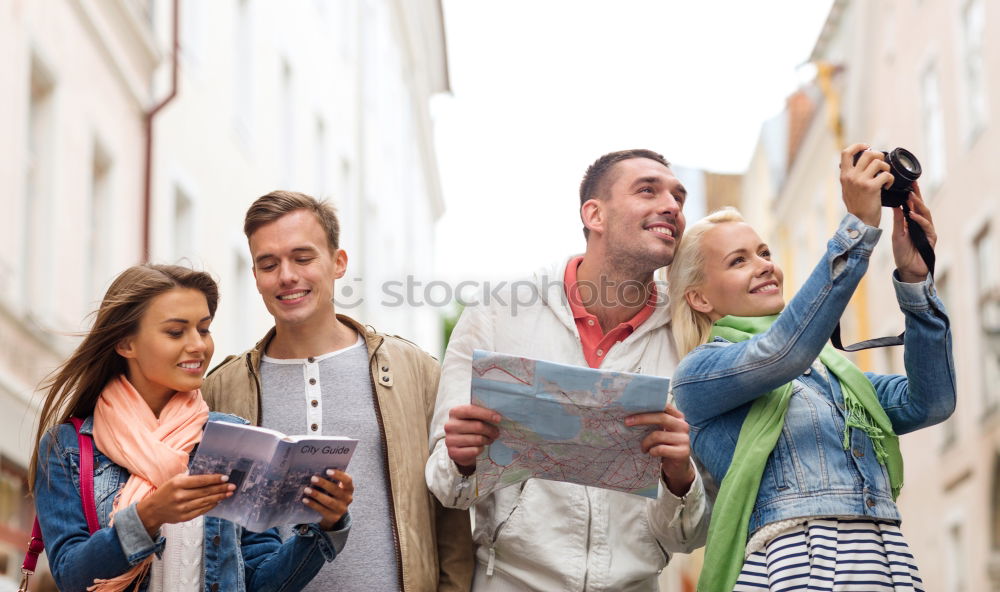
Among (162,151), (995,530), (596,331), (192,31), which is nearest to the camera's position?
(596,331)

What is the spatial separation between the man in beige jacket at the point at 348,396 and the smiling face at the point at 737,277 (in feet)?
3.41

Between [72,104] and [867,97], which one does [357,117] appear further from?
[72,104]

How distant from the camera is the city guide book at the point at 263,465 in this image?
3.89 metres

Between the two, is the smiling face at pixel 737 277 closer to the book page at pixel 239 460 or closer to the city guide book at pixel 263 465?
the city guide book at pixel 263 465

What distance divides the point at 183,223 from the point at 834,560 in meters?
14.9

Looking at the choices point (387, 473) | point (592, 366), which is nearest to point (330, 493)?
point (387, 473)

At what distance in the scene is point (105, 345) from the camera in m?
4.43

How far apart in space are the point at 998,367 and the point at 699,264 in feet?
41.1

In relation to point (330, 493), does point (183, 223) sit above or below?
above

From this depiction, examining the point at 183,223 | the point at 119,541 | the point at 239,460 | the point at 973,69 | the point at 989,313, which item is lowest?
the point at 119,541

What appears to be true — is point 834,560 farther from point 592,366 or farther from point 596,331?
point 596,331

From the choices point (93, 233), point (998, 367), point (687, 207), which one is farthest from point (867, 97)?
point (687, 207)

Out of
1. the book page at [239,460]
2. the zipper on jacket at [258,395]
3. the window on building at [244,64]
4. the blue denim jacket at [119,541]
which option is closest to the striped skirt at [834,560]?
the blue denim jacket at [119,541]

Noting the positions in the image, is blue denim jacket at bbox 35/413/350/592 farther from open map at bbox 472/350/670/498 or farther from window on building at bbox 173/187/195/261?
window on building at bbox 173/187/195/261
